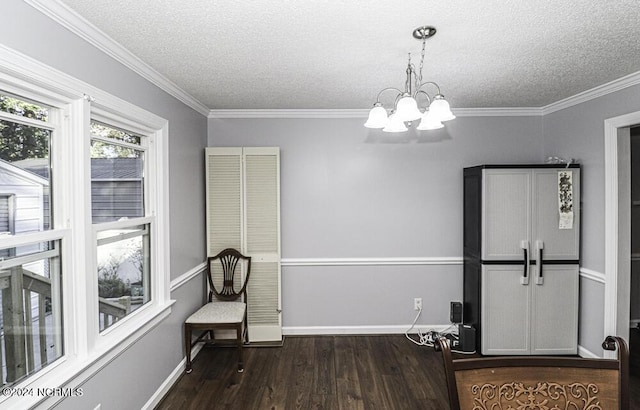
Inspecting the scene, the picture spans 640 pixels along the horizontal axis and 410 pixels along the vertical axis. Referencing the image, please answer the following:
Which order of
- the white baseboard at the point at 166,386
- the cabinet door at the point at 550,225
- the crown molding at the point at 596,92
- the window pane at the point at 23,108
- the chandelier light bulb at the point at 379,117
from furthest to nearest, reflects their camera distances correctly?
the cabinet door at the point at 550,225 → the crown molding at the point at 596,92 → the white baseboard at the point at 166,386 → the chandelier light bulb at the point at 379,117 → the window pane at the point at 23,108

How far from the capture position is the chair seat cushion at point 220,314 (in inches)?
120

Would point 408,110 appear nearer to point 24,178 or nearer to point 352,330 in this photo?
point 24,178

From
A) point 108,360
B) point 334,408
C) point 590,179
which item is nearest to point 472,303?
point 590,179

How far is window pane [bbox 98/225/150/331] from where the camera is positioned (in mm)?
2172

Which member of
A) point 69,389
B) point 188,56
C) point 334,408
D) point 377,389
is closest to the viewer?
point 69,389

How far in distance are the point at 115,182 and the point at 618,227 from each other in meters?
4.02

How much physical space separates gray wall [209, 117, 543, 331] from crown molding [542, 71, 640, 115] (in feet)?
0.91

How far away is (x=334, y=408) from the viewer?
2.57 meters

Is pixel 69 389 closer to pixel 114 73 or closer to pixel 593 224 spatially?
pixel 114 73

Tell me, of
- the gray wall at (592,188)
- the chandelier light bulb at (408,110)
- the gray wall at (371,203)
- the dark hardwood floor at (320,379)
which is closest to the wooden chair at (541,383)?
the chandelier light bulb at (408,110)

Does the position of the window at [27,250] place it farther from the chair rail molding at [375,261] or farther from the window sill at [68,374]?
the chair rail molding at [375,261]

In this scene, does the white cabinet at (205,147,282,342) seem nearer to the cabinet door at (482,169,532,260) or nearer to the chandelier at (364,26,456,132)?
the chandelier at (364,26,456,132)

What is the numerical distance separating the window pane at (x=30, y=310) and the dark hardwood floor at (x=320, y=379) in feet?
4.17

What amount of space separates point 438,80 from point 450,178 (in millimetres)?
1361
